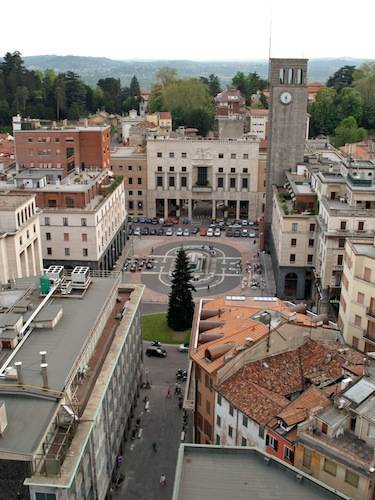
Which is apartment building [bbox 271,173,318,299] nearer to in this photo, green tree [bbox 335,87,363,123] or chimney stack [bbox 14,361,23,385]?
chimney stack [bbox 14,361,23,385]

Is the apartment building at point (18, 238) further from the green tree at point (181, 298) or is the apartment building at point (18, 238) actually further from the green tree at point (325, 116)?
the green tree at point (325, 116)

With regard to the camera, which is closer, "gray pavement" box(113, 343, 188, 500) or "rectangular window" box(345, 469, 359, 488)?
"rectangular window" box(345, 469, 359, 488)

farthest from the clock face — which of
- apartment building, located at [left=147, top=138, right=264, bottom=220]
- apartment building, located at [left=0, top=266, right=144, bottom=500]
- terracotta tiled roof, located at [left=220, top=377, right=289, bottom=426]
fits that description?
terracotta tiled roof, located at [left=220, top=377, right=289, bottom=426]

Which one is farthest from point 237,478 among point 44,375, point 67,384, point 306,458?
point 44,375

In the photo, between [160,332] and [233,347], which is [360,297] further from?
[160,332]

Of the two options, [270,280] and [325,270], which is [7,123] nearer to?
[270,280]

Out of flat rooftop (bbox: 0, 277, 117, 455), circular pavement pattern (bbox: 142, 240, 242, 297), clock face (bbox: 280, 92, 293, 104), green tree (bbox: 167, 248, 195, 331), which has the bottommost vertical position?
circular pavement pattern (bbox: 142, 240, 242, 297)

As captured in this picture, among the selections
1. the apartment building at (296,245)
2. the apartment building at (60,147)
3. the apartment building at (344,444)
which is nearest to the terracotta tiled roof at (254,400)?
the apartment building at (344,444)
